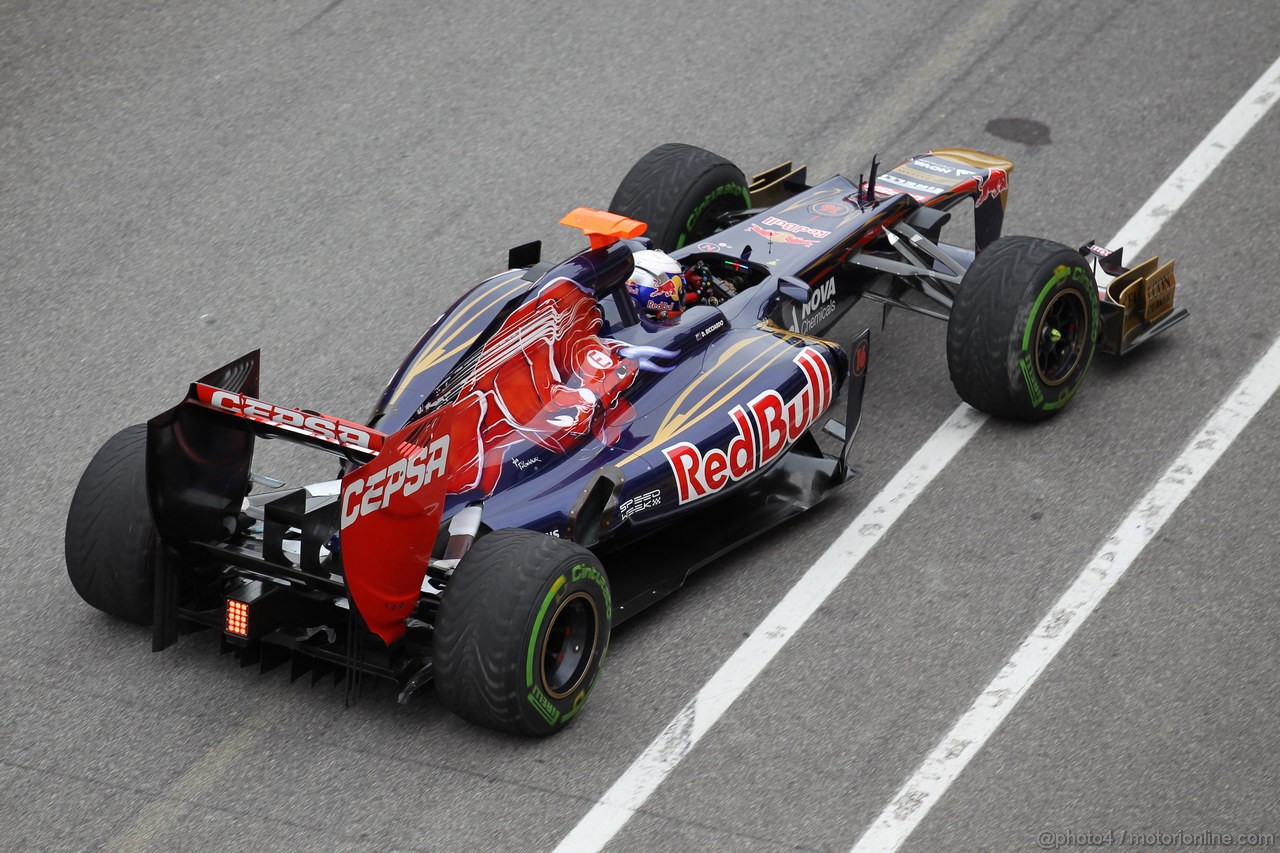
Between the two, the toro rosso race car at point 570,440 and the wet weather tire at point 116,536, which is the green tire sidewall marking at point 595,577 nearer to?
the toro rosso race car at point 570,440

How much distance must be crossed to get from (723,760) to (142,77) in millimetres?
7350

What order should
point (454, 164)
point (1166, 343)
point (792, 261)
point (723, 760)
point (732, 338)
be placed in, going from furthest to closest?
point (454, 164) → point (1166, 343) → point (792, 261) → point (732, 338) → point (723, 760)

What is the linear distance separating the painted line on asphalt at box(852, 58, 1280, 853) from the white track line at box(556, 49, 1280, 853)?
53 mm

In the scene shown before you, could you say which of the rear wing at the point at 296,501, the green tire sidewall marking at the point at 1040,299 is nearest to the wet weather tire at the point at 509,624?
the rear wing at the point at 296,501

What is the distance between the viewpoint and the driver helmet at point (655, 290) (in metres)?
7.02

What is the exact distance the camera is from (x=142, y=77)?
11023mm

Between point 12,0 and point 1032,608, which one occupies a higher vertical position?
point 12,0

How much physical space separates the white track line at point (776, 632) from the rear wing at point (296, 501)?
99 centimetres

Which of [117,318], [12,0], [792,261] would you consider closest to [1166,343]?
[792,261]

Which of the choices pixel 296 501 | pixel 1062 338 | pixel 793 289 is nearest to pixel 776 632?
pixel 793 289

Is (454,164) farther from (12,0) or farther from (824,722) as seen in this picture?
(824,722)

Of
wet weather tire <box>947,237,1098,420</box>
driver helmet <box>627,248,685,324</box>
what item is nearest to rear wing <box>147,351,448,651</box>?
driver helmet <box>627,248,685,324</box>

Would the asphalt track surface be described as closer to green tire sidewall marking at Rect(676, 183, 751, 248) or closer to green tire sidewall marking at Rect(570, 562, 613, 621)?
green tire sidewall marking at Rect(570, 562, 613, 621)

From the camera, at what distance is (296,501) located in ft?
19.1
